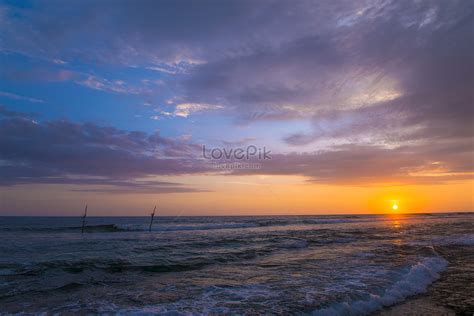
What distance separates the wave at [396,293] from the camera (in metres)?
8.70

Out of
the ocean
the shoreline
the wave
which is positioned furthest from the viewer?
the ocean

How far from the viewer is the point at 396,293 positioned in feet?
33.7

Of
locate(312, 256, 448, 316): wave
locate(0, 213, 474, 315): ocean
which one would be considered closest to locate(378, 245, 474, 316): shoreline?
locate(0, 213, 474, 315): ocean

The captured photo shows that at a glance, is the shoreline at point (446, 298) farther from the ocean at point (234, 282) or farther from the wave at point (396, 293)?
the wave at point (396, 293)

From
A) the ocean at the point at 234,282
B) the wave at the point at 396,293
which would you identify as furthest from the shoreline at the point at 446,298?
the wave at the point at 396,293

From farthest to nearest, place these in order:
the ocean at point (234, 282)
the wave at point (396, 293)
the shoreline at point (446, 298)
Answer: the ocean at point (234, 282) < the wave at point (396, 293) < the shoreline at point (446, 298)

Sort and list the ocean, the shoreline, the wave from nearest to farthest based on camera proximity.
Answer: the shoreline < the wave < the ocean

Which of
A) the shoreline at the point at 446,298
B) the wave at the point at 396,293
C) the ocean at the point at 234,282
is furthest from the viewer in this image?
the ocean at the point at 234,282

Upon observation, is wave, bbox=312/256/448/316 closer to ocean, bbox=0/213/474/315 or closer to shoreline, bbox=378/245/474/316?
ocean, bbox=0/213/474/315

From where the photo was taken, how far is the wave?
8.70m

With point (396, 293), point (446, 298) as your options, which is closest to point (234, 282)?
point (396, 293)

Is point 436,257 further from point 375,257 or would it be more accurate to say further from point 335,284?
point 335,284

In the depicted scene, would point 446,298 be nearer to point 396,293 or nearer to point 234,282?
point 396,293

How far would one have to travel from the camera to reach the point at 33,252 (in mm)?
20484
